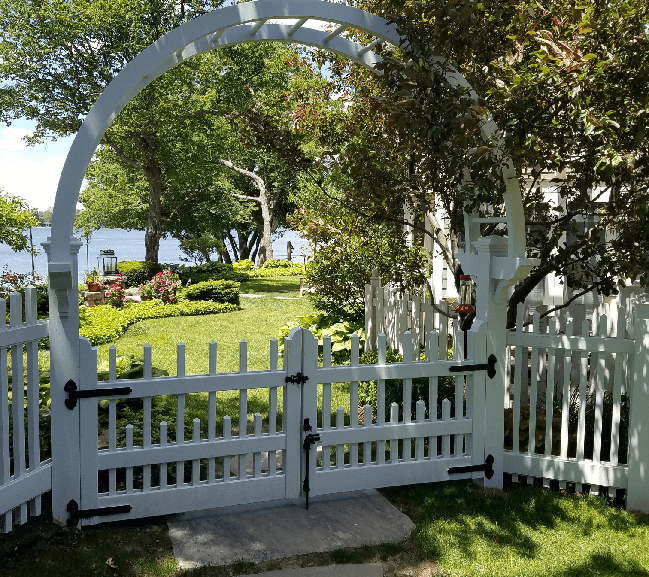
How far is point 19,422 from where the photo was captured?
3805 millimetres

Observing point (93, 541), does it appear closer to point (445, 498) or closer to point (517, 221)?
point (445, 498)

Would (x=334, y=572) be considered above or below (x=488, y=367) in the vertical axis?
below

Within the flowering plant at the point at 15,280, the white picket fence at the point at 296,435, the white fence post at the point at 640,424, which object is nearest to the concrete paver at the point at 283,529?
the white picket fence at the point at 296,435

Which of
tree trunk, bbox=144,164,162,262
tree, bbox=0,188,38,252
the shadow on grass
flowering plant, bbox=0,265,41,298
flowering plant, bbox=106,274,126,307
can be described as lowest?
the shadow on grass

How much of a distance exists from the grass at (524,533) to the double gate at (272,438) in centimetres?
27

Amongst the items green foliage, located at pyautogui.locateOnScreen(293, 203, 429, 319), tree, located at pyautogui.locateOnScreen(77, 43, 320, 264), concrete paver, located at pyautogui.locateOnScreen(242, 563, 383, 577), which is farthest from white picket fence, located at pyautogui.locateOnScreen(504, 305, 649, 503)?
tree, located at pyautogui.locateOnScreen(77, 43, 320, 264)

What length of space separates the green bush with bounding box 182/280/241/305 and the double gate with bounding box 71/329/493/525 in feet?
35.3

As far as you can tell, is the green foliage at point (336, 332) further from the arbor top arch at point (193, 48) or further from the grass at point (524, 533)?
the arbor top arch at point (193, 48)

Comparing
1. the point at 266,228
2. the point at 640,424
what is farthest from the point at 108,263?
the point at 640,424

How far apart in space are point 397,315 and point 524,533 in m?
3.99

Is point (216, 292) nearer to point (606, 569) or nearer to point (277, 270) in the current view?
point (606, 569)

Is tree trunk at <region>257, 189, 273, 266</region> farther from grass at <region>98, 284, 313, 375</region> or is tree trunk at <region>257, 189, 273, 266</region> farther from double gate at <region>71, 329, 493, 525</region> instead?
double gate at <region>71, 329, 493, 525</region>

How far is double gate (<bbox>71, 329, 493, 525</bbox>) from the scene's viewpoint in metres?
3.98

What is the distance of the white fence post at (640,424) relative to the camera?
440 centimetres
